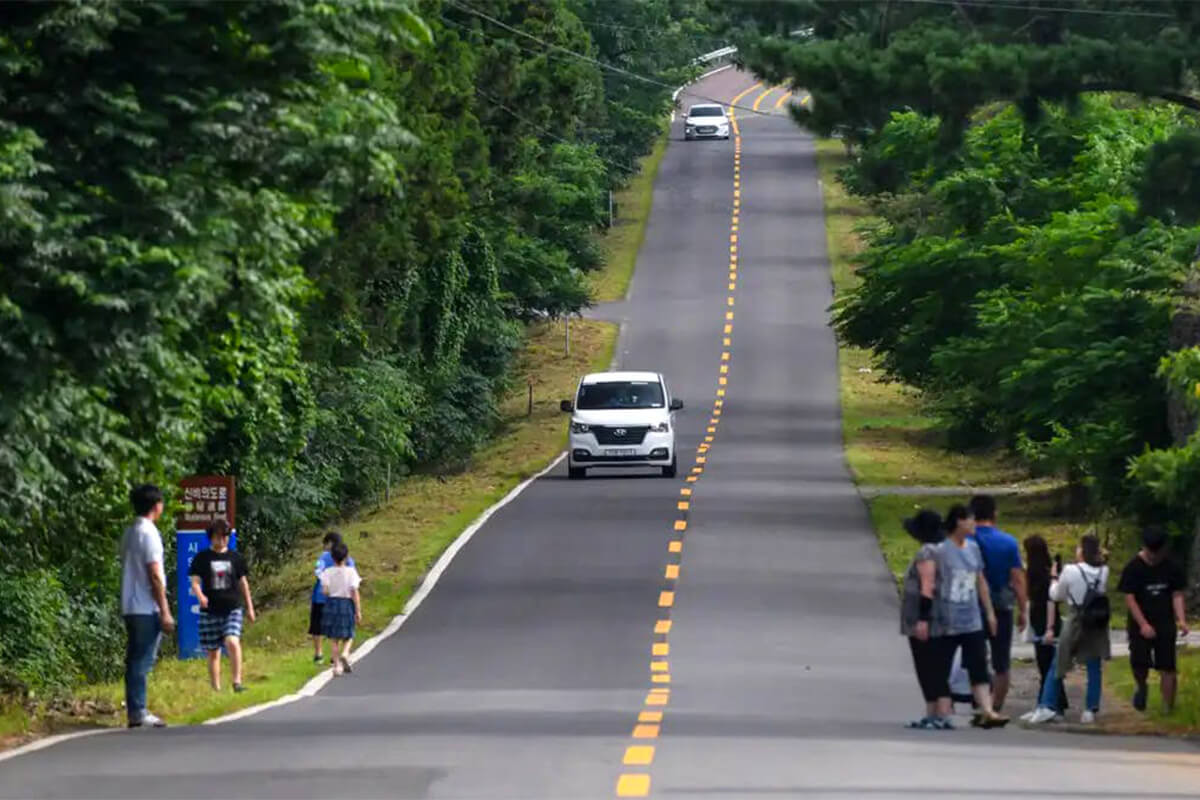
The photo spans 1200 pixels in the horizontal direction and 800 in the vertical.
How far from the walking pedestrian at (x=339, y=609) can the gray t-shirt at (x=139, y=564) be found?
20.8 feet

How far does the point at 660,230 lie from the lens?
326 feet

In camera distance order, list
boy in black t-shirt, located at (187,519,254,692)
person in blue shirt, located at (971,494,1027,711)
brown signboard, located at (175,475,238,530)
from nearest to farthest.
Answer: person in blue shirt, located at (971,494,1027,711)
boy in black t-shirt, located at (187,519,254,692)
brown signboard, located at (175,475,238,530)

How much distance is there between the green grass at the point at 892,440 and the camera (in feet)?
165

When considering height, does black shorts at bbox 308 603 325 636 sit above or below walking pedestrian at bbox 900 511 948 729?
below

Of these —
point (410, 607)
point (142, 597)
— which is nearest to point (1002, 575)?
point (142, 597)

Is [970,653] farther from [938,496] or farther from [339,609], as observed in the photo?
[938,496]

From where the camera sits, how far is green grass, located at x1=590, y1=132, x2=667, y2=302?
8912 centimetres

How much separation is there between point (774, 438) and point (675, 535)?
2253 centimetres

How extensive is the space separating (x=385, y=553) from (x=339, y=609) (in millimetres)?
12783

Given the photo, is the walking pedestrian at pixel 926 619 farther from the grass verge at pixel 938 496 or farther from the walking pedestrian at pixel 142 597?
the walking pedestrian at pixel 142 597

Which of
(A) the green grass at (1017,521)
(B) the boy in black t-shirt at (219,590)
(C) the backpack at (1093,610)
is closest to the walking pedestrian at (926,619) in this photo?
(C) the backpack at (1093,610)

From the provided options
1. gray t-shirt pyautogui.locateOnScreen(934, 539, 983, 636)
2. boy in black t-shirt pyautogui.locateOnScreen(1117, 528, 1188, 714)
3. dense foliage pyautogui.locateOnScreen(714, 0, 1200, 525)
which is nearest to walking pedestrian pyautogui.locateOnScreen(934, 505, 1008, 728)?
gray t-shirt pyautogui.locateOnScreen(934, 539, 983, 636)

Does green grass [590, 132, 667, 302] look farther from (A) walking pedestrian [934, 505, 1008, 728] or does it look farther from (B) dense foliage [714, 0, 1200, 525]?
(A) walking pedestrian [934, 505, 1008, 728]

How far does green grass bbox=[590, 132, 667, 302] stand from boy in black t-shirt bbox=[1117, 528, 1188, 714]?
58689 millimetres
